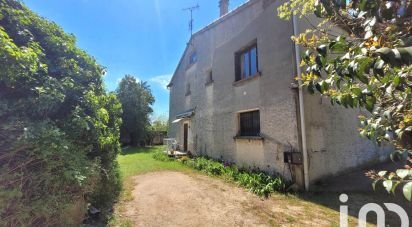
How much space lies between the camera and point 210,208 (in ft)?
20.3

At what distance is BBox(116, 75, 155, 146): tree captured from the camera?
28469 mm

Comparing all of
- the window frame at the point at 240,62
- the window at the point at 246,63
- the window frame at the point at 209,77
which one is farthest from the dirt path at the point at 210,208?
the window frame at the point at 209,77

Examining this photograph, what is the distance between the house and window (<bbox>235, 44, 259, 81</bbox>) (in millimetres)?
46

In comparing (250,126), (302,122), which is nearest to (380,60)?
(302,122)

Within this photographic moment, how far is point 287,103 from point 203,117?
695cm

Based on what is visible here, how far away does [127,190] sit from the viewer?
8039 mm

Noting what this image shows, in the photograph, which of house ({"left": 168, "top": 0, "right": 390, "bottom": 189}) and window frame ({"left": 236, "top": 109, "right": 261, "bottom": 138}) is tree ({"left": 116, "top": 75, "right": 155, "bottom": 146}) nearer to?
house ({"left": 168, "top": 0, "right": 390, "bottom": 189})

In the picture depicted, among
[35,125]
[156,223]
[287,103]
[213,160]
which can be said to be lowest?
[156,223]

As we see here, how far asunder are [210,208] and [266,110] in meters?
4.90

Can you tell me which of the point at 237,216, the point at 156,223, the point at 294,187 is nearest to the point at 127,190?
the point at 156,223

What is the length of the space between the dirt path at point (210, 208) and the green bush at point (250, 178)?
1.46ft

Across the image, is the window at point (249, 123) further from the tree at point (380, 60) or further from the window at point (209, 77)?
the tree at point (380, 60)

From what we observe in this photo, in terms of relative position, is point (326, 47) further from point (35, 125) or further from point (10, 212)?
point (10, 212)

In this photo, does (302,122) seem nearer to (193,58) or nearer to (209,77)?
(209,77)
